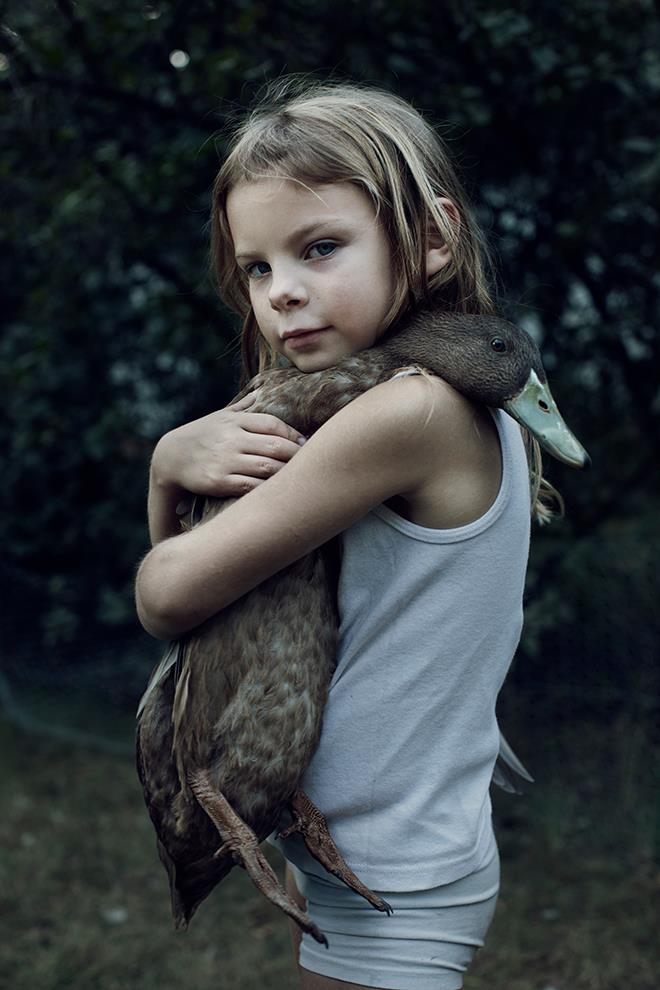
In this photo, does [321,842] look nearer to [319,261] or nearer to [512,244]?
[319,261]

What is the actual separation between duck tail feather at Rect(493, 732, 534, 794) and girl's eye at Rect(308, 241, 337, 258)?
92 cm

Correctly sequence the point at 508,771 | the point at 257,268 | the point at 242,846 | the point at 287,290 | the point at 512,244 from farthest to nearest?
the point at 512,244 < the point at 508,771 < the point at 257,268 < the point at 287,290 < the point at 242,846

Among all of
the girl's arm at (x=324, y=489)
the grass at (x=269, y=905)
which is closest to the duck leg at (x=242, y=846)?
the girl's arm at (x=324, y=489)

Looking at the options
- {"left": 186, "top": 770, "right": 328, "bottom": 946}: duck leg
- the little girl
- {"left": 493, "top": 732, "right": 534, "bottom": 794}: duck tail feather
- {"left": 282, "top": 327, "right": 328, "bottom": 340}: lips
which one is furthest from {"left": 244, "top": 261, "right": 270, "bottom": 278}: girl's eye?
{"left": 493, "top": 732, "right": 534, "bottom": 794}: duck tail feather

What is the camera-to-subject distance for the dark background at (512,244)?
11.4 ft

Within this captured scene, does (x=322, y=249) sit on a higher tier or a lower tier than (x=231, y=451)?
higher

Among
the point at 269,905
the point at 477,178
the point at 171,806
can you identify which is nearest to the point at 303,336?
the point at 171,806

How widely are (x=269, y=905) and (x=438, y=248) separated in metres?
3.01

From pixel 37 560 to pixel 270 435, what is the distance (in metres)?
4.75

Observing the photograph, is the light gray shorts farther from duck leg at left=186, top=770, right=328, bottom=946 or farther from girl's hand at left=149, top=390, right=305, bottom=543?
girl's hand at left=149, top=390, right=305, bottom=543

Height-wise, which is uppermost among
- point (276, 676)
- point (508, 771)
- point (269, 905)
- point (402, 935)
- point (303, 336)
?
point (303, 336)

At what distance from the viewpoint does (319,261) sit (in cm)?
156

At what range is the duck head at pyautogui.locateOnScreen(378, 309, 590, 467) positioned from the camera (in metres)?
1.49

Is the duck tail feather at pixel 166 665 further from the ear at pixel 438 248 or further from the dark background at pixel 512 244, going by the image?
the dark background at pixel 512 244
